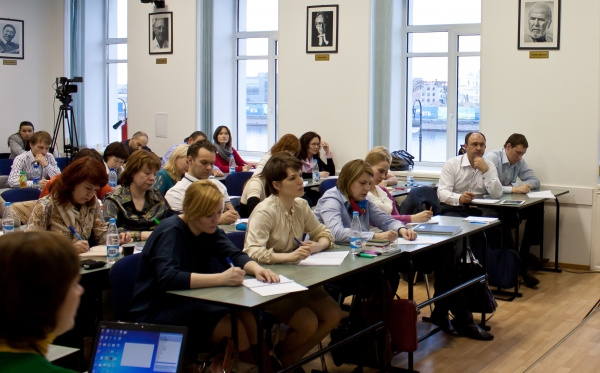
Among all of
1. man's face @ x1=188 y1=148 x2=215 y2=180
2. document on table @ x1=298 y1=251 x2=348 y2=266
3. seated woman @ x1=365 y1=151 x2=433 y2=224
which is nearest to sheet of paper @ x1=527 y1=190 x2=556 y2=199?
seated woman @ x1=365 y1=151 x2=433 y2=224

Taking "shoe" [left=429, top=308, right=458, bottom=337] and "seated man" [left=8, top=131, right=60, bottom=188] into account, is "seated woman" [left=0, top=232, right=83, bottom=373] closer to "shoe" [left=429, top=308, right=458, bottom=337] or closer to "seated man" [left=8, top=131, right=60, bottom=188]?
"shoe" [left=429, top=308, right=458, bottom=337]

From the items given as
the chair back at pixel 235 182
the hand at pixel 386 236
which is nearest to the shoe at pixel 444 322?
the hand at pixel 386 236

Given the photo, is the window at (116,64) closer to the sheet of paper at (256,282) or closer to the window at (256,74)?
the window at (256,74)

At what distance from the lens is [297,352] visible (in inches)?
142

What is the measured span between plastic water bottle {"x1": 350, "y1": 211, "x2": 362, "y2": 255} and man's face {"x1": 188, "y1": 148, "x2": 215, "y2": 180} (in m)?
1.40

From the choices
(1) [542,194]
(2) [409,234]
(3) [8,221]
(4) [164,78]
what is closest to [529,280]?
(1) [542,194]

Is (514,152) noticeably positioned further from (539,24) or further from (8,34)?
(8,34)

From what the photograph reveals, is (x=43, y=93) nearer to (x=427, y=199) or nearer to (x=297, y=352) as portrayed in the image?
(x=427, y=199)

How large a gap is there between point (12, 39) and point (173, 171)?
6879 millimetres

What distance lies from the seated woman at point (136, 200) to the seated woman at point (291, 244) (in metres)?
0.92

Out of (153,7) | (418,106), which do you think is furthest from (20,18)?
(418,106)

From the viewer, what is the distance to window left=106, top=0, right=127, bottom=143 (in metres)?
11.4

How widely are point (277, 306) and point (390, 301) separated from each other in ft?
2.58

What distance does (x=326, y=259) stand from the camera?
381cm
